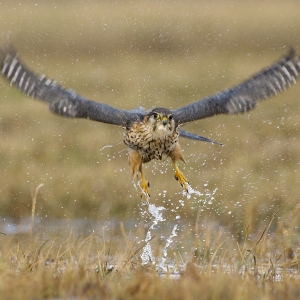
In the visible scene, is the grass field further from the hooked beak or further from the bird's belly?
the hooked beak

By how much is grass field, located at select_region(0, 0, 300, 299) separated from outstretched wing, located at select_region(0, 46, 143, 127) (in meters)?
1.15

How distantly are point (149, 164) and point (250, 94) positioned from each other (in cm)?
354

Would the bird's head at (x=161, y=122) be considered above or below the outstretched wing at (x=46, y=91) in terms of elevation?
below

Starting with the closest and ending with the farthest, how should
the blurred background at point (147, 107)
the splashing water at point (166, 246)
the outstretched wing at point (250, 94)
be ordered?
the splashing water at point (166, 246) → the outstretched wing at point (250, 94) → the blurred background at point (147, 107)

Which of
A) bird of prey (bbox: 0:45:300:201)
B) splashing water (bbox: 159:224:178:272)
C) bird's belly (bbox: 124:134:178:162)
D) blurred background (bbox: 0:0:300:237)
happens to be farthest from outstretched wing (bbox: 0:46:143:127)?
blurred background (bbox: 0:0:300:237)

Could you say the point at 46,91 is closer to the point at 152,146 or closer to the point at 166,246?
the point at 152,146

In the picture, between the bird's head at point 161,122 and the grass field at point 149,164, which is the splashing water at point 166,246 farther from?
the bird's head at point 161,122

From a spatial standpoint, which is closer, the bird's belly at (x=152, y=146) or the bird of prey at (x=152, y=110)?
the bird of prey at (x=152, y=110)

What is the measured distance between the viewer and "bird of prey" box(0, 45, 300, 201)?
6.85 meters

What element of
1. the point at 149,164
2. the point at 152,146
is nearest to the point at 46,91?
the point at 152,146

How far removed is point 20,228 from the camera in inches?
299

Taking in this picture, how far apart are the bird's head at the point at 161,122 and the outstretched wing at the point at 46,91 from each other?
17.7 inches

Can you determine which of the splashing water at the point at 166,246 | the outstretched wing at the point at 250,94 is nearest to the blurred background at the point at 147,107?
the splashing water at the point at 166,246

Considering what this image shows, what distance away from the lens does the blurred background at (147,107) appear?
873 centimetres
